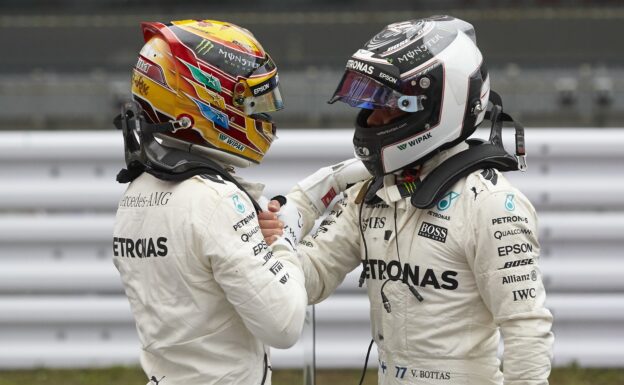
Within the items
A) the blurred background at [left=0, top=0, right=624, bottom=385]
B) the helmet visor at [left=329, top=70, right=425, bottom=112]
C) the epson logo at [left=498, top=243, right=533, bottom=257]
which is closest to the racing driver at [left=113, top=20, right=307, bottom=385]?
the helmet visor at [left=329, top=70, right=425, bottom=112]

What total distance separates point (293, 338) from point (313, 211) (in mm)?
741

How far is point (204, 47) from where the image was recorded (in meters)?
3.17

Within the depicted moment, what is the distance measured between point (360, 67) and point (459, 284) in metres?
0.77

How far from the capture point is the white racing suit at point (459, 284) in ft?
9.95

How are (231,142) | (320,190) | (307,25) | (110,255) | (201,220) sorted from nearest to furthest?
(201,220)
(231,142)
(320,190)
(110,255)
(307,25)

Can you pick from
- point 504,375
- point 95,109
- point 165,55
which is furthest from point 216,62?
point 95,109

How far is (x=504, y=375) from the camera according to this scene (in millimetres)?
3059

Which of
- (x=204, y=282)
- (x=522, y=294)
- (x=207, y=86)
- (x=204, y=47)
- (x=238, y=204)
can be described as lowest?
(x=204, y=282)

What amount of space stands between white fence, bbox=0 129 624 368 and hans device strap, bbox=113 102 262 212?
2.17 metres

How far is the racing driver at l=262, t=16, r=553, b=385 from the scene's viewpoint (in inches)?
122

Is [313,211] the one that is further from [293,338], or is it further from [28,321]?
[28,321]

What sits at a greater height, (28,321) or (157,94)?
→ (157,94)

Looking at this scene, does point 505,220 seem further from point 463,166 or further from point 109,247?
point 109,247

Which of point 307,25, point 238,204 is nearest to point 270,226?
point 238,204
